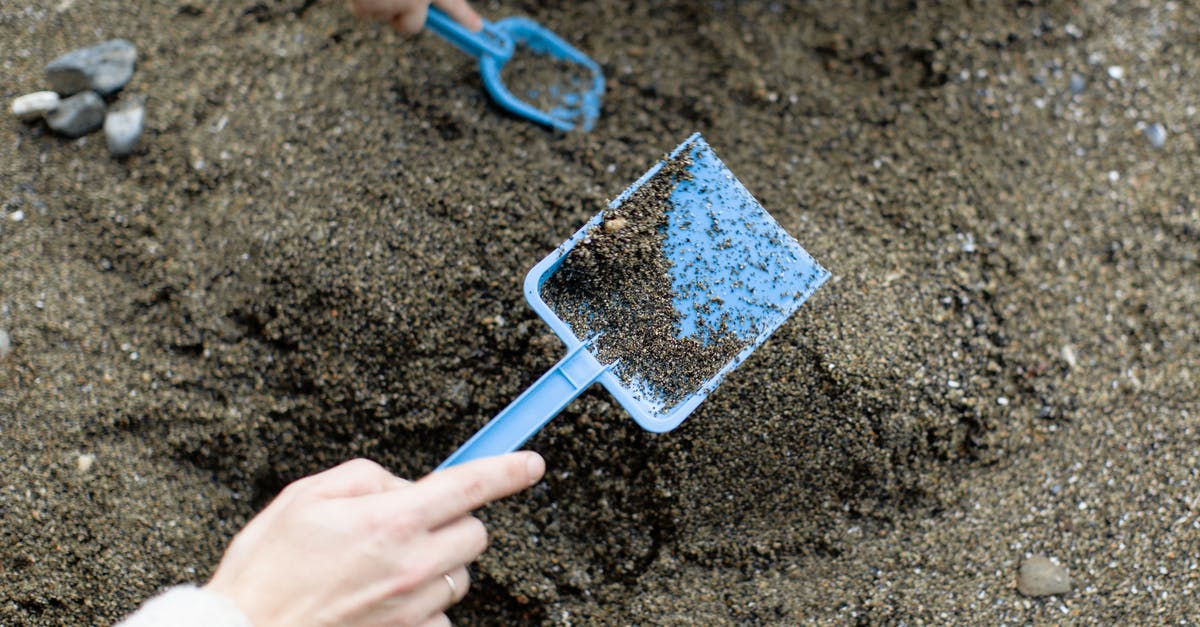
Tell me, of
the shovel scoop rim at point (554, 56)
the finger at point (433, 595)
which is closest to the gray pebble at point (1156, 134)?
the shovel scoop rim at point (554, 56)

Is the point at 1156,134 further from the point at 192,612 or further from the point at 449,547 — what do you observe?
the point at 192,612

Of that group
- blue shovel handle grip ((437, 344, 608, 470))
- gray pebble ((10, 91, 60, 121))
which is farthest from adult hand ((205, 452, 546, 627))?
gray pebble ((10, 91, 60, 121))

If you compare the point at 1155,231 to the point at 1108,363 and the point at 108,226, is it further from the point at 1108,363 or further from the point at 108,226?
the point at 108,226

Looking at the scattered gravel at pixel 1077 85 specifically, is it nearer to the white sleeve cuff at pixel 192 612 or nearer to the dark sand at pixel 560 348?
the dark sand at pixel 560 348

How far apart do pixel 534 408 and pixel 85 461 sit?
0.75m

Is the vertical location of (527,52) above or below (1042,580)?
above

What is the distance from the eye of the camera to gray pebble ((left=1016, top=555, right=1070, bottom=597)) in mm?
1332

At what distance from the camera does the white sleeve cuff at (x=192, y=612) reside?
93 cm

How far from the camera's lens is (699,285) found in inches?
48.8

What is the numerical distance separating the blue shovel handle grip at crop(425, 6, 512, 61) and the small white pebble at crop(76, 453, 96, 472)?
0.89 m

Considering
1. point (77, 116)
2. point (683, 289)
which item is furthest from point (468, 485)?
point (77, 116)

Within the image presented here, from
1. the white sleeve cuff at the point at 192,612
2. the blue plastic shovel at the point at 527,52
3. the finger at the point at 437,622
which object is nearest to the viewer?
the white sleeve cuff at the point at 192,612

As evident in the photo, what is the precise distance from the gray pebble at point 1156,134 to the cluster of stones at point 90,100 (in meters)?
1.84

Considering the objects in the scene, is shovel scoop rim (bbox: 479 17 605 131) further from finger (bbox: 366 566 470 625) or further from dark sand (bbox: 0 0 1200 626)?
finger (bbox: 366 566 470 625)
